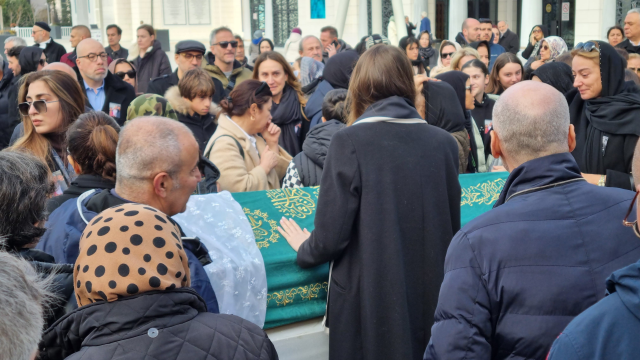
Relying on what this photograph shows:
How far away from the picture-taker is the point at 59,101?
363 centimetres

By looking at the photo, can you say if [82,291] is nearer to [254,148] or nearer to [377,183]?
[377,183]

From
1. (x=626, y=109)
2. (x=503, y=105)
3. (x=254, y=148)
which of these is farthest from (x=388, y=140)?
(x=626, y=109)

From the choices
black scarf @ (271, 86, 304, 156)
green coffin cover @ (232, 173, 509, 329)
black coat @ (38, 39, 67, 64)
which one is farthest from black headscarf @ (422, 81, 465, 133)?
black coat @ (38, 39, 67, 64)

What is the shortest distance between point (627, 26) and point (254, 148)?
7.53 meters

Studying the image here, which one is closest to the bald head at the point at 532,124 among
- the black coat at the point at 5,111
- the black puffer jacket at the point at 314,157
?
the black puffer jacket at the point at 314,157

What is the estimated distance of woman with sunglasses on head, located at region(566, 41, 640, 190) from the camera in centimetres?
374

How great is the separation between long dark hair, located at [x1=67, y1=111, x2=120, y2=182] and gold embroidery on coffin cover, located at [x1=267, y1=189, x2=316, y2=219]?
93 cm

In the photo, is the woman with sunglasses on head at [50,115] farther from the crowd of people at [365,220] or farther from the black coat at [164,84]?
the black coat at [164,84]

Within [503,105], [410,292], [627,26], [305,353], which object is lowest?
[305,353]

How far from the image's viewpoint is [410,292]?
2.74 metres

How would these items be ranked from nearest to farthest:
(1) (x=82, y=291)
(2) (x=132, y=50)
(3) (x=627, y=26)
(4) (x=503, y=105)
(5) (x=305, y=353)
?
(1) (x=82, y=291) → (4) (x=503, y=105) → (5) (x=305, y=353) → (3) (x=627, y=26) → (2) (x=132, y=50)

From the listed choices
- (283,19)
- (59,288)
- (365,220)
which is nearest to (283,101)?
(365,220)

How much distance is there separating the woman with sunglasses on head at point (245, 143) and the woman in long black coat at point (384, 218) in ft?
3.01

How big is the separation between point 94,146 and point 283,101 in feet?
10.5
